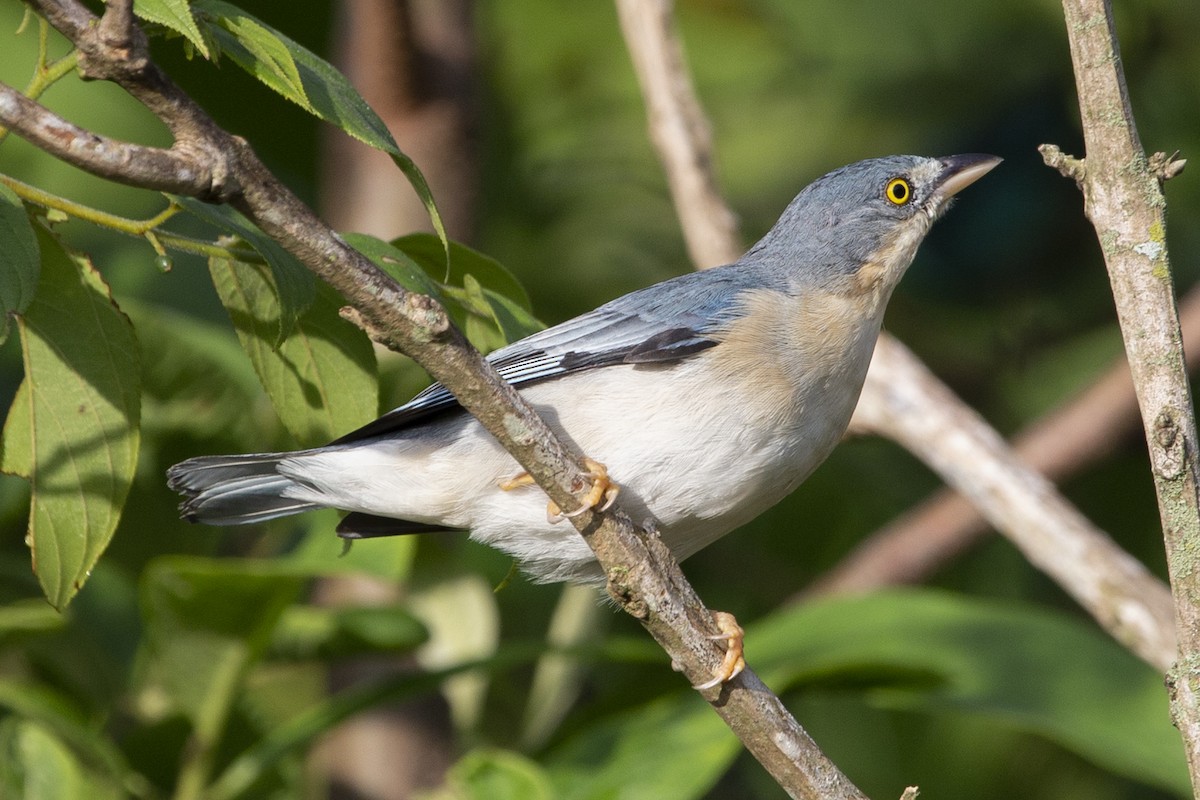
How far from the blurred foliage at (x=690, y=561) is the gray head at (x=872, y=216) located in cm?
125

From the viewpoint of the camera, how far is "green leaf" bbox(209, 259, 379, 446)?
8.30ft

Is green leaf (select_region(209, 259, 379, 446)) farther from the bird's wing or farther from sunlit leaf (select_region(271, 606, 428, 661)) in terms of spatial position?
sunlit leaf (select_region(271, 606, 428, 661))

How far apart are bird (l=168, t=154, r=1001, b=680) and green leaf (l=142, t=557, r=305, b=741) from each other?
53cm

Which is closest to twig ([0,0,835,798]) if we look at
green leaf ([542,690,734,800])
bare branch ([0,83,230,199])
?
bare branch ([0,83,230,199])

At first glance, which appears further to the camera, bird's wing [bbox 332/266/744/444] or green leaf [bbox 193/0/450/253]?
bird's wing [bbox 332/266/744/444]

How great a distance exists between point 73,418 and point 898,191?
2423mm

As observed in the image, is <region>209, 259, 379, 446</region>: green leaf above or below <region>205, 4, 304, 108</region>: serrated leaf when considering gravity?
below

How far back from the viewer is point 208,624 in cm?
390

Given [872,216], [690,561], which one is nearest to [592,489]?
[872,216]

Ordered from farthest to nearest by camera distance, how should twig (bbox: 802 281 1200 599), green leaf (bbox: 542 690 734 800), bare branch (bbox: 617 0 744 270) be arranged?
1. twig (bbox: 802 281 1200 599)
2. bare branch (bbox: 617 0 744 270)
3. green leaf (bbox: 542 690 734 800)

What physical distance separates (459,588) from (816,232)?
1.95 m

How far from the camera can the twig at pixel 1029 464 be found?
18.1 feet

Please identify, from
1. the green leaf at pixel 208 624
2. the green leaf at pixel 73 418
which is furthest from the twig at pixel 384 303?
the green leaf at pixel 208 624

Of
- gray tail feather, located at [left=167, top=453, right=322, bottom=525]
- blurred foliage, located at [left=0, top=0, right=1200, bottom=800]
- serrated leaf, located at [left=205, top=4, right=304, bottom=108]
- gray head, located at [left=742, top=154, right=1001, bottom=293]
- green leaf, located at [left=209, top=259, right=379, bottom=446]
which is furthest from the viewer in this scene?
blurred foliage, located at [left=0, top=0, right=1200, bottom=800]
